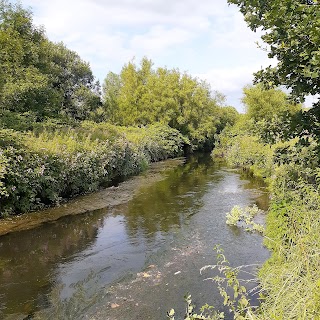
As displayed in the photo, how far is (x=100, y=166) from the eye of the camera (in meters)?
19.1

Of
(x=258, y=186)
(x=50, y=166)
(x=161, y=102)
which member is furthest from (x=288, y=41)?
(x=161, y=102)

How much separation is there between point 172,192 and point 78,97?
25204 mm

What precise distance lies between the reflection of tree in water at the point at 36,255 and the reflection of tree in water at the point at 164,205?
4.66 feet

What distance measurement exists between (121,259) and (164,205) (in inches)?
237

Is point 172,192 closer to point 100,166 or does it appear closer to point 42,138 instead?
point 100,166

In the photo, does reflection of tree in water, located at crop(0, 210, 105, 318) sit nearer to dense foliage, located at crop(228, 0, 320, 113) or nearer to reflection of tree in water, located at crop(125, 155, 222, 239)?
reflection of tree in water, located at crop(125, 155, 222, 239)

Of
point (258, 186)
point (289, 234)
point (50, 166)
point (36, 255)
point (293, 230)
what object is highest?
point (50, 166)

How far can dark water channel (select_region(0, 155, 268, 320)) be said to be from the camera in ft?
24.2

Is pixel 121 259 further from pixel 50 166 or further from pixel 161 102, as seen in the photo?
pixel 161 102

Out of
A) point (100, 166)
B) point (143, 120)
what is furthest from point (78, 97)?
point (100, 166)

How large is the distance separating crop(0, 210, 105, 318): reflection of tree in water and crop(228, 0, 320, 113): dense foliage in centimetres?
677

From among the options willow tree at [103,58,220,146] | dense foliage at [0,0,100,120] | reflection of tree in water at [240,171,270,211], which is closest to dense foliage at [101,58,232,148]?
willow tree at [103,58,220,146]

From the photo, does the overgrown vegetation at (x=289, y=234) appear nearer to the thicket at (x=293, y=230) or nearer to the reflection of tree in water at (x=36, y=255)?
the thicket at (x=293, y=230)

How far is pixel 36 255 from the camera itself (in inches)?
404
